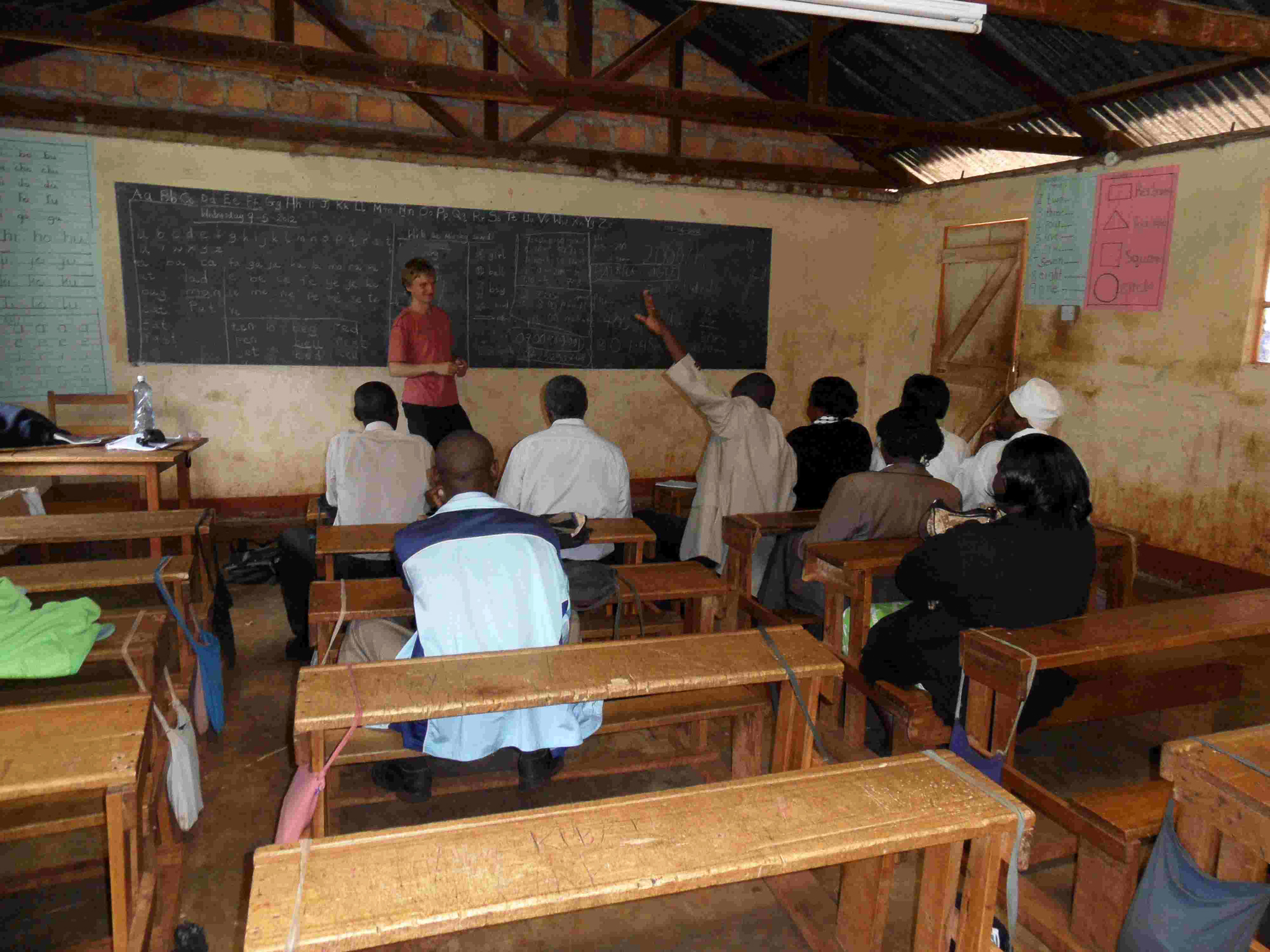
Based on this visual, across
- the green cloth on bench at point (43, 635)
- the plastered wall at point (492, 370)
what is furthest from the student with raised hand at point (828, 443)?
the plastered wall at point (492, 370)

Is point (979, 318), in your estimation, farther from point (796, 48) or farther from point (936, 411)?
point (936, 411)

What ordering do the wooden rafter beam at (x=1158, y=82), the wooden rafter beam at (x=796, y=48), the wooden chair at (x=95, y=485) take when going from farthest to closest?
the wooden rafter beam at (x=796, y=48), the wooden chair at (x=95, y=485), the wooden rafter beam at (x=1158, y=82)

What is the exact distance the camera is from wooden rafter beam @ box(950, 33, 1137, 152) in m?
4.91

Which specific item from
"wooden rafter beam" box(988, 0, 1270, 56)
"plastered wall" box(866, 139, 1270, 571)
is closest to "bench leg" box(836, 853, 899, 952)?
"wooden rafter beam" box(988, 0, 1270, 56)

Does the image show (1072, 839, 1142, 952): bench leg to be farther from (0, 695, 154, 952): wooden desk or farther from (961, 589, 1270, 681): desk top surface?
(0, 695, 154, 952): wooden desk

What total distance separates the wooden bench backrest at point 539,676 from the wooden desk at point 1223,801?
0.65 meters

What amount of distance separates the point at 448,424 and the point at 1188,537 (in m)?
4.03

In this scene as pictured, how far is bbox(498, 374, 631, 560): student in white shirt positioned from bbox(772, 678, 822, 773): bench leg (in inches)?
47.6

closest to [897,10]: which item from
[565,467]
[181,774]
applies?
[565,467]

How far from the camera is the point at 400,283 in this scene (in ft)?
18.3

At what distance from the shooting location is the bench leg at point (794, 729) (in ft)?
6.36

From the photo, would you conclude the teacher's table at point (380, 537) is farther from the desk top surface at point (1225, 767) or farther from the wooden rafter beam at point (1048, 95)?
the wooden rafter beam at point (1048, 95)

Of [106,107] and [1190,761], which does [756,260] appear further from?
[1190,761]

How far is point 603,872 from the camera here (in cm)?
118
